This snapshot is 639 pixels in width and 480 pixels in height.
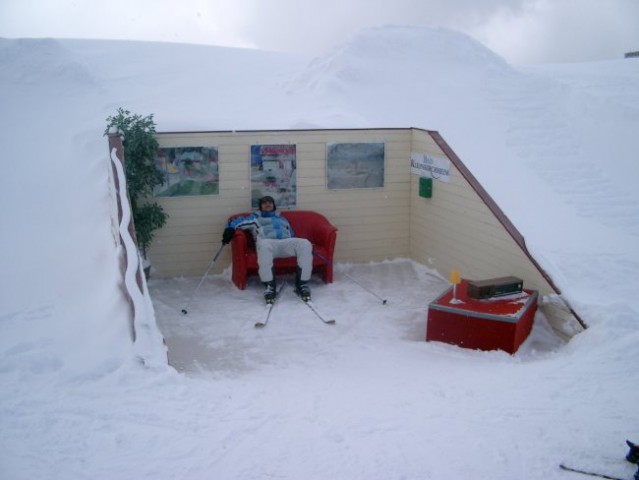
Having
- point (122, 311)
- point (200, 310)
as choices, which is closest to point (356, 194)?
point (200, 310)

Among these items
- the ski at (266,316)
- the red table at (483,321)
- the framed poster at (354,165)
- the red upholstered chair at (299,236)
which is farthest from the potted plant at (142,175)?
the red table at (483,321)

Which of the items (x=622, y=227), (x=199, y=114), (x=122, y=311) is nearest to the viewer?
(x=122, y=311)

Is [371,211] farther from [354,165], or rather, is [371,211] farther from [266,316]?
[266,316]

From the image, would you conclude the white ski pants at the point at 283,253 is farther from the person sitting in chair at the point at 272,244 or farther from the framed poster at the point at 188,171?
the framed poster at the point at 188,171

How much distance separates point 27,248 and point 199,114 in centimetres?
454

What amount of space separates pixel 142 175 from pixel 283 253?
1.93 m

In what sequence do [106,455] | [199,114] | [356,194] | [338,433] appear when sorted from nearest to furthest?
[106,455] < [338,433] < [356,194] < [199,114]

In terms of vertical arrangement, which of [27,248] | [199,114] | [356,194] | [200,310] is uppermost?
[199,114]

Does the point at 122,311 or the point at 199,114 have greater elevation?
the point at 199,114

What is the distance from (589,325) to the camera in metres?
5.57

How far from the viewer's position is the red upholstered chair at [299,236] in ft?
24.7

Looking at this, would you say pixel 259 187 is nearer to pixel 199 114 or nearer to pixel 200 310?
pixel 200 310

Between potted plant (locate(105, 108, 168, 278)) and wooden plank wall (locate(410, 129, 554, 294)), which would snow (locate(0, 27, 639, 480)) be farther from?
potted plant (locate(105, 108, 168, 278))

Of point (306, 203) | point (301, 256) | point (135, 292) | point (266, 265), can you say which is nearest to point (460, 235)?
point (301, 256)
